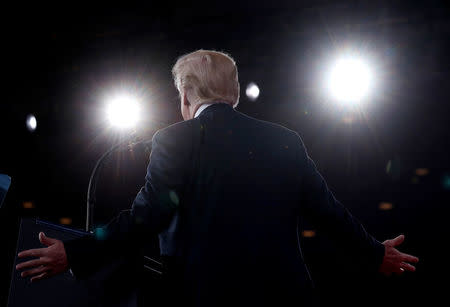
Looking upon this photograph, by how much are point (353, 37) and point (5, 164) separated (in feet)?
14.2

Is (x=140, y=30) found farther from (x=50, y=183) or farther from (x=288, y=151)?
(x=288, y=151)

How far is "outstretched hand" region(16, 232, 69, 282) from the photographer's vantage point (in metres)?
0.93

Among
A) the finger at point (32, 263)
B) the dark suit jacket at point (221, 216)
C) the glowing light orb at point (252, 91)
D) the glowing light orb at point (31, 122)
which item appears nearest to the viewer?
the finger at point (32, 263)

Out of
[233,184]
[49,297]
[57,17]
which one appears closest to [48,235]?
[49,297]

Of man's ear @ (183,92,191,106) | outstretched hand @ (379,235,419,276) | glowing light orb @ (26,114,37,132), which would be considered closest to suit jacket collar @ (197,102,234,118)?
man's ear @ (183,92,191,106)

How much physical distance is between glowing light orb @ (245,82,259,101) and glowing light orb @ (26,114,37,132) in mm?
2678

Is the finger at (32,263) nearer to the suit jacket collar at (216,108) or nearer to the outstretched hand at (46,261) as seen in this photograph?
the outstretched hand at (46,261)

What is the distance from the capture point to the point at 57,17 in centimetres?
402

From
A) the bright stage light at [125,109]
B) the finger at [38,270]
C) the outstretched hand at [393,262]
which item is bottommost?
the outstretched hand at [393,262]

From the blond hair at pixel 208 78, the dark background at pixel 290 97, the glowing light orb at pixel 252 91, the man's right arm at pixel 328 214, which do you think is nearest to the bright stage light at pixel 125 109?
the dark background at pixel 290 97

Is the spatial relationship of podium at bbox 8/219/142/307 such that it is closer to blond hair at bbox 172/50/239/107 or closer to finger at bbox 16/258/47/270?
finger at bbox 16/258/47/270

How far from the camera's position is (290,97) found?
429 cm

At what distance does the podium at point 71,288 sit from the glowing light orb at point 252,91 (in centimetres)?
342

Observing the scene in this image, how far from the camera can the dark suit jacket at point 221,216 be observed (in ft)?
3.35
